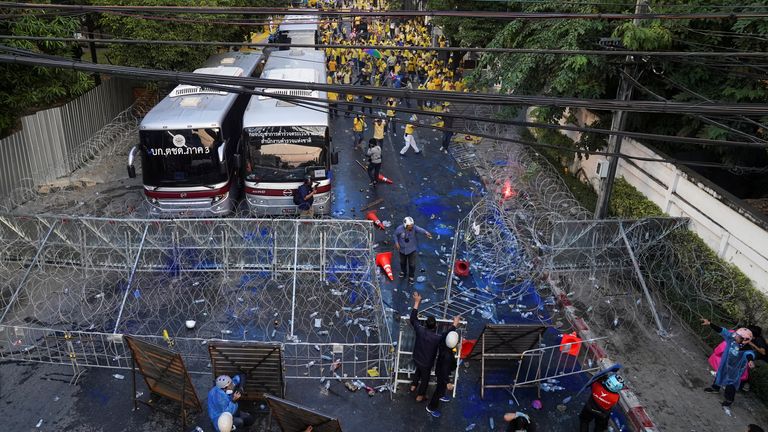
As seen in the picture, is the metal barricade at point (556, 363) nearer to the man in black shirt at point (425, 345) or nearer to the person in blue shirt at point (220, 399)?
the man in black shirt at point (425, 345)

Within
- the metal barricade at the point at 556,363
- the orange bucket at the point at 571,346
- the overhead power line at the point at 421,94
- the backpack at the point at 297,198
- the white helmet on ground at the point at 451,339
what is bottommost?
the metal barricade at the point at 556,363

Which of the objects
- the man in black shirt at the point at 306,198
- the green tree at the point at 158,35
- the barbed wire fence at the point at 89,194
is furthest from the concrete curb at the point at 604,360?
the green tree at the point at 158,35

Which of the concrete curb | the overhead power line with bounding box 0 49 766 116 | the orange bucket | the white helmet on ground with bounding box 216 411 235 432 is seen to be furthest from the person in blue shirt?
the concrete curb

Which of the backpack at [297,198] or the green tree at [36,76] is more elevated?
the green tree at [36,76]

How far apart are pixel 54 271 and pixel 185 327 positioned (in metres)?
3.22

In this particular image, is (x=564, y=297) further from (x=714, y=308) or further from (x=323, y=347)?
(x=323, y=347)

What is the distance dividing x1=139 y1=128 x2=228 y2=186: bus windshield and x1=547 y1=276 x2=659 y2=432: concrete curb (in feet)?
26.7

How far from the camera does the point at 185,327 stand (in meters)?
10.3

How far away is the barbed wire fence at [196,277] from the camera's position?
10.4 m

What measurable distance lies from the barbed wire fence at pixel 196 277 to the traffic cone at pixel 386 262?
0.91 m

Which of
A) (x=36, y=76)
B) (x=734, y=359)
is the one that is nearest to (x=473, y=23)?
(x=36, y=76)

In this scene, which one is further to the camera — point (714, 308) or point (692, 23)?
point (692, 23)

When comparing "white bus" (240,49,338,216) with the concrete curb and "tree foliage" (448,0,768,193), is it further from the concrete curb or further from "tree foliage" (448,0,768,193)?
Result: the concrete curb

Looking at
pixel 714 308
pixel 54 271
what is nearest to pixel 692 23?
pixel 714 308
